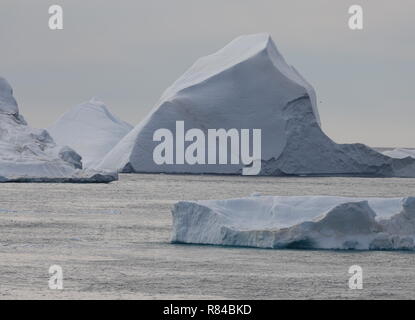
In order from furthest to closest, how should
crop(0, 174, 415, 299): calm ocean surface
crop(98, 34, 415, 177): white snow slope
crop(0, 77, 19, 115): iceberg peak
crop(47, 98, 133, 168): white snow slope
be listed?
crop(47, 98, 133, 168): white snow slope → crop(98, 34, 415, 177): white snow slope → crop(0, 77, 19, 115): iceberg peak → crop(0, 174, 415, 299): calm ocean surface

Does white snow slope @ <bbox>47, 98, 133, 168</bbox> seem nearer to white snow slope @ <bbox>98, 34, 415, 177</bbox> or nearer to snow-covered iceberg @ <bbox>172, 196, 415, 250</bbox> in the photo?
white snow slope @ <bbox>98, 34, 415, 177</bbox>

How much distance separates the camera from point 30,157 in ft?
188

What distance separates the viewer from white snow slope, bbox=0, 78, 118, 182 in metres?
57.4

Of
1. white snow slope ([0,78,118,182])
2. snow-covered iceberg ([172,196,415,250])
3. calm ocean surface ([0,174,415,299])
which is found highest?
white snow slope ([0,78,118,182])

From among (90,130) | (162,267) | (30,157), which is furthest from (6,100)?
(162,267)

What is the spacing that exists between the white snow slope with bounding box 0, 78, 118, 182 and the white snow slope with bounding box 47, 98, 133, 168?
83.6 ft

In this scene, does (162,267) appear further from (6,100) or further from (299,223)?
(6,100)

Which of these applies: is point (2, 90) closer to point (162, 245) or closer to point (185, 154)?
point (185, 154)

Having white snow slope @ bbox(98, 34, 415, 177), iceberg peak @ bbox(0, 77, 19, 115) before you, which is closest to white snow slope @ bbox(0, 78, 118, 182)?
iceberg peak @ bbox(0, 77, 19, 115)

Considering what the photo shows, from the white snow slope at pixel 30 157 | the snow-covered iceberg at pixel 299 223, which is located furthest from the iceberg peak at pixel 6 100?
the snow-covered iceberg at pixel 299 223

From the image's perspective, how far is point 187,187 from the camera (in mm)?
58188

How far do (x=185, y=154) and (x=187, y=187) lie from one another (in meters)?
12.6

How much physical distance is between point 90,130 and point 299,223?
7626cm

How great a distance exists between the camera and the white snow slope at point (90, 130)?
9244 cm
